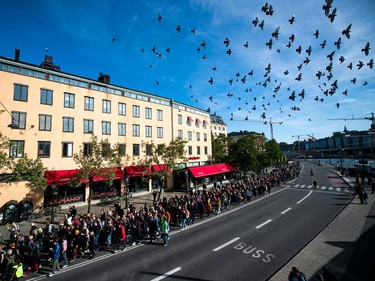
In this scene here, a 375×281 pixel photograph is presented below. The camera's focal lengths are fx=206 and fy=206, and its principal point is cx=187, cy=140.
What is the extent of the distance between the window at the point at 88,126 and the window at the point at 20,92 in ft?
20.6

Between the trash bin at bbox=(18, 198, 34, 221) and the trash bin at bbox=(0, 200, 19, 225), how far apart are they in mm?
306

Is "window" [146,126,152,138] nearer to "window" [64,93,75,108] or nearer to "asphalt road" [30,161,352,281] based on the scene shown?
"window" [64,93,75,108]

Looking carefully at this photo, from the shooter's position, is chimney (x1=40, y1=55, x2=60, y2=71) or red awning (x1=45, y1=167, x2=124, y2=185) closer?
red awning (x1=45, y1=167, x2=124, y2=185)

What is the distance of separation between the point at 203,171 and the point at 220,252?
25404 mm

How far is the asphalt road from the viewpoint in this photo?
369 inches

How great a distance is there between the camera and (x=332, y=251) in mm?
10586

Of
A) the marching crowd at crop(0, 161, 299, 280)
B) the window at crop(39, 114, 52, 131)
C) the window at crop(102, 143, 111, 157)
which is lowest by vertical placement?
the marching crowd at crop(0, 161, 299, 280)

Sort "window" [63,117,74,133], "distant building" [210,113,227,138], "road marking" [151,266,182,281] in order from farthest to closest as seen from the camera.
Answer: "distant building" [210,113,227,138] < "window" [63,117,74,133] < "road marking" [151,266,182,281]

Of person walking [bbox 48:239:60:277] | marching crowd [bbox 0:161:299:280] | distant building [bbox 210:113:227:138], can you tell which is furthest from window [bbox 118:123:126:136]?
distant building [bbox 210:113:227:138]

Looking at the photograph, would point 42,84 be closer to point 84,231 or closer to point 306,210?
point 84,231

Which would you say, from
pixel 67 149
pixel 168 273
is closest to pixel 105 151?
pixel 67 149

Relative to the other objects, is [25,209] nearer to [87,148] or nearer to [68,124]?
[87,148]

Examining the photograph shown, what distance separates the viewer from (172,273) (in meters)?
9.38

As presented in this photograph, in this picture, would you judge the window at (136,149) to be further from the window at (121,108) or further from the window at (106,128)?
the window at (121,108)
